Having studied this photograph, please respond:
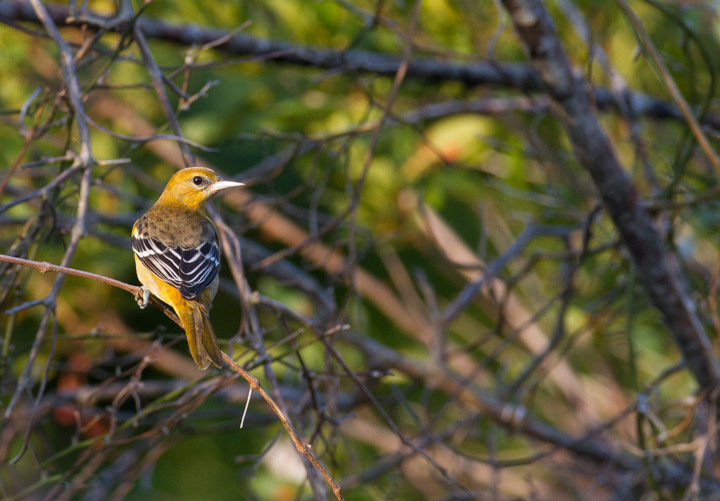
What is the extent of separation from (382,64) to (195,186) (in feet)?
4.98

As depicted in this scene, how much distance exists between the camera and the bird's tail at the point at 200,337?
76.0 inches

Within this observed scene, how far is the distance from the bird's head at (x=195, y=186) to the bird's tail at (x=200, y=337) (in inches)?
19.5

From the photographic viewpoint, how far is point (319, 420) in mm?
2027

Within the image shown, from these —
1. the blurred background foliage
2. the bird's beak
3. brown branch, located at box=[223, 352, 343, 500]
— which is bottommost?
the blurred background foliage

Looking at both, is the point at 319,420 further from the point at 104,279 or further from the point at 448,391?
the point at 448,391

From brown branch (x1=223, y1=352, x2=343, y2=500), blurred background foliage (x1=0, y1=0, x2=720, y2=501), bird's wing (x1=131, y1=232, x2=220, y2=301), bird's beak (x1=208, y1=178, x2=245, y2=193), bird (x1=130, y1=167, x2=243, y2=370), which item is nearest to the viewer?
brown branch (x1=223, y1=352, x2=343, y2=500)

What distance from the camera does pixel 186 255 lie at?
2.53 meters

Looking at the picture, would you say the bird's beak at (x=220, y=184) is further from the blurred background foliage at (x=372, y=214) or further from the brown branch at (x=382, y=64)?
the blurred background foliage at (x=372, y=214)

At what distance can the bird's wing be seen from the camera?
2.31 m

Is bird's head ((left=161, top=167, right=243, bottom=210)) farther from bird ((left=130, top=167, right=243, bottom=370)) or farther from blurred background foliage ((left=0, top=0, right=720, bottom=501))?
blurred background foliage ((left=0, top=0, right=720, bottom=501))

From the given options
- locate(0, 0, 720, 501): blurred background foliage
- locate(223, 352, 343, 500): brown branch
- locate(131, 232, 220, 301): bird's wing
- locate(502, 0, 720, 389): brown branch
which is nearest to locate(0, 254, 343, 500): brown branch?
locate(223, 352, 343, 500): brown branch

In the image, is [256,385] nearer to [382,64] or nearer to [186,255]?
[186,255]

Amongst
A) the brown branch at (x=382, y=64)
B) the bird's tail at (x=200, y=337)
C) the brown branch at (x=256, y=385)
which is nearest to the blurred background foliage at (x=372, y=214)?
the brown branch at (x=382, y=64)

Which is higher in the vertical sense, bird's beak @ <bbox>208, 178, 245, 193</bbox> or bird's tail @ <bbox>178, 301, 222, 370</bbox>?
bird's beak @ <bbox>208, 178, 245, 193</bbox>
